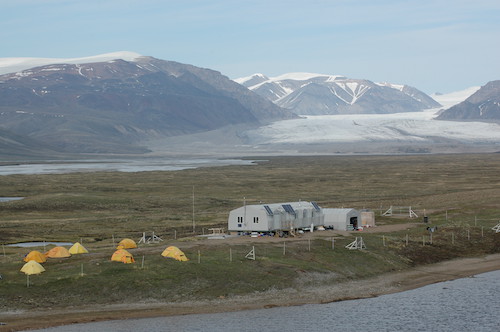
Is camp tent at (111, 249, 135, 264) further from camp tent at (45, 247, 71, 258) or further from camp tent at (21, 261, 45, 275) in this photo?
camp tent at (21, 261, 45, 275)

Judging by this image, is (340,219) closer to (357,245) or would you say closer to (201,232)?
(357,245)

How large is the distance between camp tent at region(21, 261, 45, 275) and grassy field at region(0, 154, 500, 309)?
72cm

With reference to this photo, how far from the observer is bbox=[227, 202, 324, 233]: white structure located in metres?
85.5

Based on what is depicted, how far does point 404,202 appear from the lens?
131125 mm

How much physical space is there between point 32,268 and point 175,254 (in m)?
11.6

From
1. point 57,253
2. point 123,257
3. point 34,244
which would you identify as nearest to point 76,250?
point 57,253

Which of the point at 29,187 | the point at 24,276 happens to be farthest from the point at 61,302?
the point at 29,187

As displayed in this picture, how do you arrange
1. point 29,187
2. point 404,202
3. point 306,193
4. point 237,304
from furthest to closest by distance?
point 29,187 → point 306,193 → point 404,202 → point 237,304

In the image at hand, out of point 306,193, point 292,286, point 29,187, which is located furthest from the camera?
point 29,187

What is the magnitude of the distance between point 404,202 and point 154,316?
80.0 meters

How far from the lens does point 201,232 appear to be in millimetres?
95000

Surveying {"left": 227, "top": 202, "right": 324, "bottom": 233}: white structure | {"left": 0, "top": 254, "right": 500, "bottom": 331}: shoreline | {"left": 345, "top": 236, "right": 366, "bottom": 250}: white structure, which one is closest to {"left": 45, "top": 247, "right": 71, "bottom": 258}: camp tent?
{"left": 0, "top": 254, "right": 500, "bottom": 331}: shoreline

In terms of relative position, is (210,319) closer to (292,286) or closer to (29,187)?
(292,286)

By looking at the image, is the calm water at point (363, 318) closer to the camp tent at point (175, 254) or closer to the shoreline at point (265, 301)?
the shoreline at point (265, 301)
